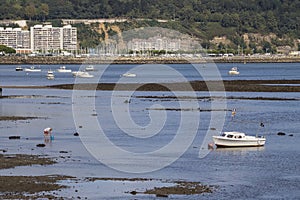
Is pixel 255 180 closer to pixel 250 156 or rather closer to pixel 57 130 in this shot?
pixel 250 156

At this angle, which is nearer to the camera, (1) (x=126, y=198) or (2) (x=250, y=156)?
(1) (x=126, y=198)

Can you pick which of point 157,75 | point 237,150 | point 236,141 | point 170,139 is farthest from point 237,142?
point 157,75

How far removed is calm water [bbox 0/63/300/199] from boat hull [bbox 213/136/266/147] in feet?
1.44

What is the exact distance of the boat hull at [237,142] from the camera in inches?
1585

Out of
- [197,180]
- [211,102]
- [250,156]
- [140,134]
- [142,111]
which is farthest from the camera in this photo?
[211,102]

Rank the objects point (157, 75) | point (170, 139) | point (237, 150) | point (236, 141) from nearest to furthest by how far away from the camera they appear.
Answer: point (237, 150)
point (236, 141)
point (170, 139)
point (157, 75)

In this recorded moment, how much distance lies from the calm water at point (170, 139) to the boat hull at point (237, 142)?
438 mm

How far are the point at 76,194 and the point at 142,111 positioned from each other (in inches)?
1192

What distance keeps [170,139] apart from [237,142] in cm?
417

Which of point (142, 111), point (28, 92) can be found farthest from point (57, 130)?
point (28, 92)

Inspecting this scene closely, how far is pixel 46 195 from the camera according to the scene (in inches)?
1091

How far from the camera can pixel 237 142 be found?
132 ft

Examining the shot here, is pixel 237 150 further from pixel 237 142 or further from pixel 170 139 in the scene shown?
pixel 170 139

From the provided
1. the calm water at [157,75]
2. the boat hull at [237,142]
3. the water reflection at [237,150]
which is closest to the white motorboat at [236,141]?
the boat hull at [237,142]
